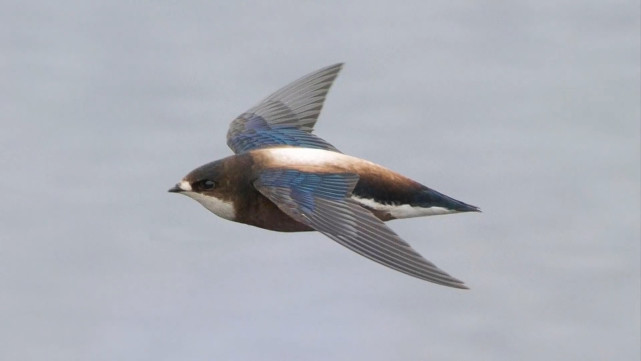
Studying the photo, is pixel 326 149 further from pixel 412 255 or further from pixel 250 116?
→ pixel 412 255

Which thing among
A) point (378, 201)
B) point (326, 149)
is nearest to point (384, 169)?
point (378, 201)

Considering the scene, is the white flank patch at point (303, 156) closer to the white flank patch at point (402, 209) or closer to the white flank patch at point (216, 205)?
the white flank patch at point (402, 209)

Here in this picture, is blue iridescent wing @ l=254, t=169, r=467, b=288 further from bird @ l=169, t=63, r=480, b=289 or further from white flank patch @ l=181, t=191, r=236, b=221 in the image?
white flank patch @ l=181, t=191, r=236, b=221

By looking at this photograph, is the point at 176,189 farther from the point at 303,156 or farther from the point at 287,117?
the point at 287,117

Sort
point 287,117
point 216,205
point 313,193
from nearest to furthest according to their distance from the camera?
point 313,193, point 216,205, point 287,117

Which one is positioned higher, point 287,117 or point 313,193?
point 287,117

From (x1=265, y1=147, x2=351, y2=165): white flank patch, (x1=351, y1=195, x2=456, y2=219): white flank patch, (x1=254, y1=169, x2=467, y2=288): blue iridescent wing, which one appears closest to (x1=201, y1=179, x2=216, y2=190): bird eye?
(x1=254, y1=169, x2=467, y2=288): blue iridescent wing

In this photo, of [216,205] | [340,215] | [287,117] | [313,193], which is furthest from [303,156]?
[287,117]
